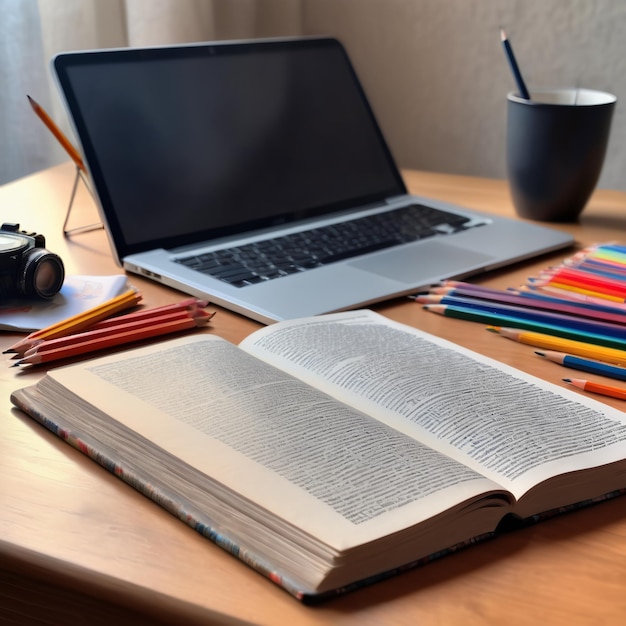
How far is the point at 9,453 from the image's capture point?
1.75 ft

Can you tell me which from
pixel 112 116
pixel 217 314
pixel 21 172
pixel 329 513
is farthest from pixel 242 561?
pixel 21 172

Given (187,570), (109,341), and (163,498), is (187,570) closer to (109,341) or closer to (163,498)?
(163,498)

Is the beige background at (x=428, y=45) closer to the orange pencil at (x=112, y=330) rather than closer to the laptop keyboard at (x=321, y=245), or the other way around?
the laptop keyboard at (x=321, y=245)

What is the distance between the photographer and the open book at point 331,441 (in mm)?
430

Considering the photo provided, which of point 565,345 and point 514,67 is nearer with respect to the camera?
point 565,345

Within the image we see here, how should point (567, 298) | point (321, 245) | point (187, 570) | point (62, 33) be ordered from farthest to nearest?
point (62, 33) → point (321, 245) → point (567, 298) → point (187, 570)

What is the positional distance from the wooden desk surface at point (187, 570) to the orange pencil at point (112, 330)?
99mm

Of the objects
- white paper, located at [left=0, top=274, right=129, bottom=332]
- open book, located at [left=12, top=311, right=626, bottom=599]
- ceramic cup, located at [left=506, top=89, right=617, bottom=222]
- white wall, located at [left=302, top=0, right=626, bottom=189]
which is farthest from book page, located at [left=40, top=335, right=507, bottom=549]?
white wall, located at [left=302, top=0, right=626, bottom=189]

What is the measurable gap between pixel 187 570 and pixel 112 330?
0.30m

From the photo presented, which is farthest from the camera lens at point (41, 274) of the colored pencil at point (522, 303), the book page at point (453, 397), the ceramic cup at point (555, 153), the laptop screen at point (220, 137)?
the ceramic cup at point (555, 153)

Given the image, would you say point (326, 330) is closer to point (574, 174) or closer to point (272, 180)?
point (272, 180)

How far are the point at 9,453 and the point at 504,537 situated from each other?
30cm

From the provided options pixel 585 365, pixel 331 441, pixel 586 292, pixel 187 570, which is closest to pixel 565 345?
pixel 585 365

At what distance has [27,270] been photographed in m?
0.73
